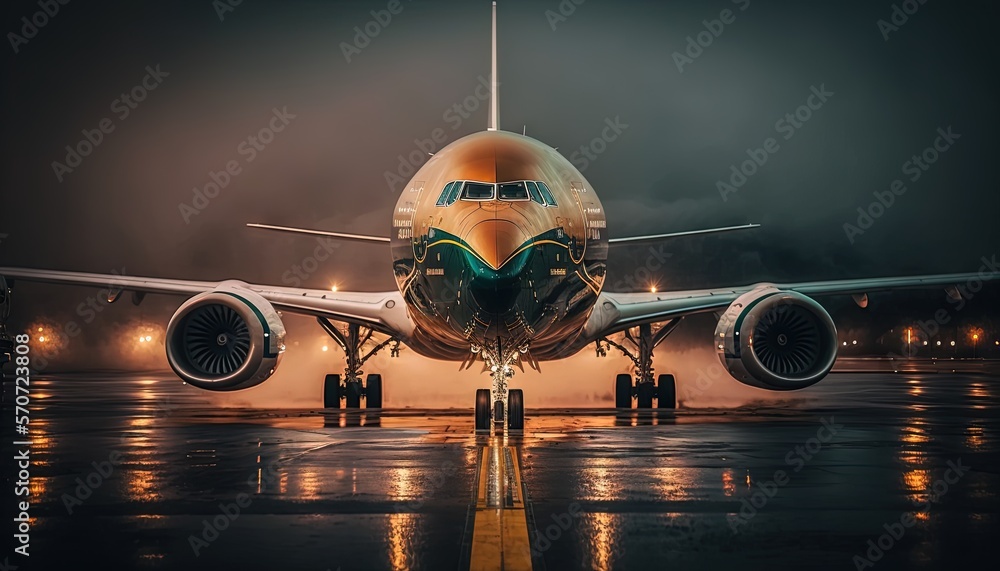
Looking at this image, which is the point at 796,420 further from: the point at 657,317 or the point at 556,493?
the point at 556,493

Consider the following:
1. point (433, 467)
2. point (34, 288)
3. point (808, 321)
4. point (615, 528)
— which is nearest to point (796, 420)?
point (808, 321)

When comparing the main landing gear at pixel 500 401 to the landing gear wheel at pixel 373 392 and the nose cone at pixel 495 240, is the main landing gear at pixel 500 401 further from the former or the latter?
the landing gear wheel at pixel 373 392

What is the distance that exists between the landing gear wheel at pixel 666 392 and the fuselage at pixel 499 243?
251 inches

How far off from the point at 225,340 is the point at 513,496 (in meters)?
11.1

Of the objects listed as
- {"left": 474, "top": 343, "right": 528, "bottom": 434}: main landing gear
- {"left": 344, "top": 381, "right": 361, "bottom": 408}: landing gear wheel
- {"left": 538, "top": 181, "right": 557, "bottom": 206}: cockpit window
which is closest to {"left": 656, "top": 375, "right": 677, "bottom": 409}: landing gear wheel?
{"left": 344, "top": 381, "right": 361, "bottom": 408}: landing gear wheel

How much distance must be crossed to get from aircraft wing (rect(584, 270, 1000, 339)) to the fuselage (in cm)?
292

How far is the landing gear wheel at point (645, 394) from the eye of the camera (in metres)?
22.6

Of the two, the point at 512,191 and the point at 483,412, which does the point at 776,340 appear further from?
the point at 512,191

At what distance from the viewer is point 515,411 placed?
15812mm

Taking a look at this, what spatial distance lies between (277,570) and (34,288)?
37.8 m

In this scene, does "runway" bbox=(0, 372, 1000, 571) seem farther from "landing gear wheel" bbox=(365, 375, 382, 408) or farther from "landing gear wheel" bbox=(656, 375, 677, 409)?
"landing gear wheel" bbox=(365, 375, 382, 408)

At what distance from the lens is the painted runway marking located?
603 centimetres

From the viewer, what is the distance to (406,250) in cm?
1538

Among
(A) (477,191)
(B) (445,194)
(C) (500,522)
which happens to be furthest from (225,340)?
(C) (500,522)
